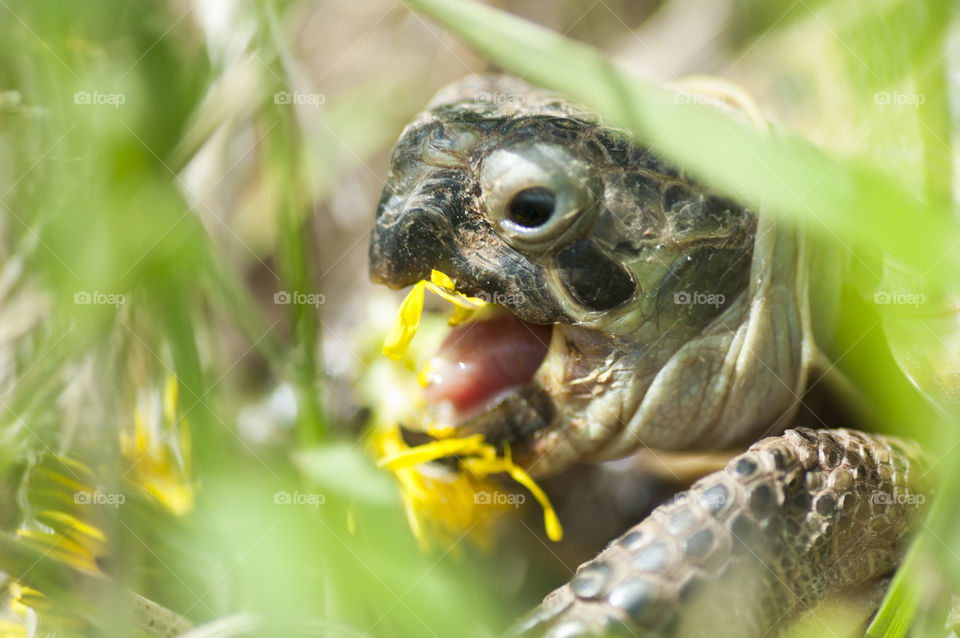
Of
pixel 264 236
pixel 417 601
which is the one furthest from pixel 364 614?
pixel 264 236

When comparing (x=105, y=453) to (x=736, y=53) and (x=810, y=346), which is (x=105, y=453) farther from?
(x=736, y=53)

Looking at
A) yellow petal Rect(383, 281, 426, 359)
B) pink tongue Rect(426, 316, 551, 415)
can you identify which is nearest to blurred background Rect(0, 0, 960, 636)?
yellow petal Rect(383, 281, 426, 359)

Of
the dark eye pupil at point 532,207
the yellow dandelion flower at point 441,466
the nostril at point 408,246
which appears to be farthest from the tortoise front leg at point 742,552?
the nostril at point 408,246

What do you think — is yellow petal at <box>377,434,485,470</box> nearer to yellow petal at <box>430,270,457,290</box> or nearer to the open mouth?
the open mouth

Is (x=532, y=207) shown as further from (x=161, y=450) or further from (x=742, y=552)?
(x=161, y=450)

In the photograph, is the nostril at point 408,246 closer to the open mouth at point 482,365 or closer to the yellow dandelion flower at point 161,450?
A: the open mouth at point 482,365

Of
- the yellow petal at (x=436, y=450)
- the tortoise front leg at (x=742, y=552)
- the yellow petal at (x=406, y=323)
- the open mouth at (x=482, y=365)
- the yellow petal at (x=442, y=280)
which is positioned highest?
the yellow petal at (x=442, y=280)

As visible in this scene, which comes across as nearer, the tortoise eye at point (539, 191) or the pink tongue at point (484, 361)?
the tortoise eye at point (539, 191)
